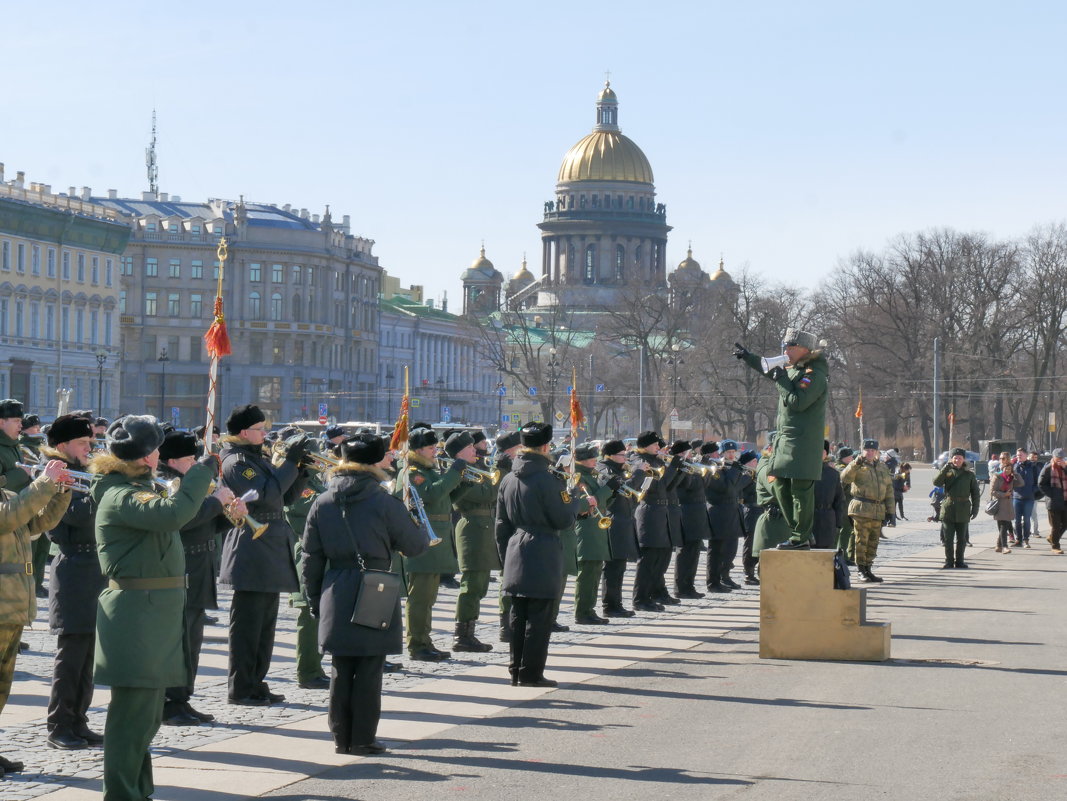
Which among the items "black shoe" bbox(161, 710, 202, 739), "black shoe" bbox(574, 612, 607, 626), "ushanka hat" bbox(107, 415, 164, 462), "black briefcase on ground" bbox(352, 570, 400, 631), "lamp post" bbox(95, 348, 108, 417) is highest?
"lamp post" bbox(95, 348, 108, 417)

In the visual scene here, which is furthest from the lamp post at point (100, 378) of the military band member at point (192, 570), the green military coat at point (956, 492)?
the military band member at point (192, 570)

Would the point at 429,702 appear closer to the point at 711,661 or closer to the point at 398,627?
the point at 398,627

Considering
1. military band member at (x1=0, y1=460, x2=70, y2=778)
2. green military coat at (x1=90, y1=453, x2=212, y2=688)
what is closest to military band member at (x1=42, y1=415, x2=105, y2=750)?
military band member at (x1=0, y1=460, x2=70, y2=778)

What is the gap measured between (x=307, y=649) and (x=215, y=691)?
0.67 m

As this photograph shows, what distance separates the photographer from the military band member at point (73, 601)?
10.3 meters

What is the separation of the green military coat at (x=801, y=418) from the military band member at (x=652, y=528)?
3.82 meters

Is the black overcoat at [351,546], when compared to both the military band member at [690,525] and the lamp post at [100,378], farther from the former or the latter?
the lamp post at [100,378]

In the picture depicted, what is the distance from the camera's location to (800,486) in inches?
590

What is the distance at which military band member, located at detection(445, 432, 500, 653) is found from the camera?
49.6 feet

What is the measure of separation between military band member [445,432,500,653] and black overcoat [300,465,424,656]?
4.80m

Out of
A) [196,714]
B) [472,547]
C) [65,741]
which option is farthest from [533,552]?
[65,741]

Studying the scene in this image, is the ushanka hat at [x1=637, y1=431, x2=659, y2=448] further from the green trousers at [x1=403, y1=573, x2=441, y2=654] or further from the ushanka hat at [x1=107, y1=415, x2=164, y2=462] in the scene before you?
the ushanka hat at [x1=107, y1=415, x2=164, y2=462]

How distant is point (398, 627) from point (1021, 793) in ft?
11.0

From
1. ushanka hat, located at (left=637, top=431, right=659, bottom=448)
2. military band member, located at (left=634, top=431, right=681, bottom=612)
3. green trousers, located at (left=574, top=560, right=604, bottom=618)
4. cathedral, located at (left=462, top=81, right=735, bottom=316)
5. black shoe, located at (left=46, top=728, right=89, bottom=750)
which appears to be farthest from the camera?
cathedral, located at (left=462, top=81, right=735, bottom=316)
